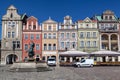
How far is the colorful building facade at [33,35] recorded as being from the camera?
195 feet

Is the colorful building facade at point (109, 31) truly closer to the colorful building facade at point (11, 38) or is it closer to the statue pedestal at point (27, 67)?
the colorful building facade at point (11, 38)

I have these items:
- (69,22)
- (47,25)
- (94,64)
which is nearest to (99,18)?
(69,22)

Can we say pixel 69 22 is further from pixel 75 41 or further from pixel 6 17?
pixel 6 17

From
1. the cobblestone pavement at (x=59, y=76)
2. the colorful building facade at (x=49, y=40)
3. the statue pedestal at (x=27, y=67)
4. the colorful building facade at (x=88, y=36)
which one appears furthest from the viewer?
the colorful building facade at (x=88, y=36)

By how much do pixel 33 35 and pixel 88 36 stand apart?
14.2 meters

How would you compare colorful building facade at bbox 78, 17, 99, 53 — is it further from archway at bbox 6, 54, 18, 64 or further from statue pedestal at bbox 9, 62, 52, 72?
statue pedestal at bbox 9, 62, 52, 72

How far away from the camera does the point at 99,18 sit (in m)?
63.7

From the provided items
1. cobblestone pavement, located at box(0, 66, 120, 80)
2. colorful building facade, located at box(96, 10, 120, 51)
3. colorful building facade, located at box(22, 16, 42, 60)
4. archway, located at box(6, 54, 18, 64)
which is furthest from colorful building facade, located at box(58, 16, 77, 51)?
cobblestone pavement, located at box(0, 66, 120, 80)

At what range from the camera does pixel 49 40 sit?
59.5 m

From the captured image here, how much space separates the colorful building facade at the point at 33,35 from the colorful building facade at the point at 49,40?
1034 millimetres

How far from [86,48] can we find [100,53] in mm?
16520

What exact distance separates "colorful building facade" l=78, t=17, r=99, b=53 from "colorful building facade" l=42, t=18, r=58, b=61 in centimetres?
622

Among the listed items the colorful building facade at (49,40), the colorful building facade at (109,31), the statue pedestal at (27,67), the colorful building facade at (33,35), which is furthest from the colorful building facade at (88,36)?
the statue pedestal at (27,67)

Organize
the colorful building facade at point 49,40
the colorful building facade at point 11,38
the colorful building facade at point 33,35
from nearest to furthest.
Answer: the colorful building facade at point 11,38 < the colorful building facade at point 33,35 < the colorful building facade at point 49,40
